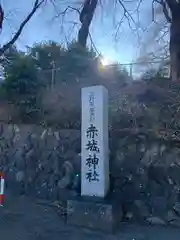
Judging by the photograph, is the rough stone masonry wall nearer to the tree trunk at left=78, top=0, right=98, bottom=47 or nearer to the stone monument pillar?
the stone monument pillar

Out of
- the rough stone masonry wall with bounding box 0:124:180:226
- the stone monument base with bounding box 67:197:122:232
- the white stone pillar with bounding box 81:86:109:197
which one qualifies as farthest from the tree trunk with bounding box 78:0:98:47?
the stone monument base with bounding box 67:197:122:232

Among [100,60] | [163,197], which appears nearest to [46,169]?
[163,197]

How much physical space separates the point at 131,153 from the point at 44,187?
2450 millimetres

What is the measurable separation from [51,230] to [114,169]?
2.08m

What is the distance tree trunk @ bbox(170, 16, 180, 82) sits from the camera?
41.3ft

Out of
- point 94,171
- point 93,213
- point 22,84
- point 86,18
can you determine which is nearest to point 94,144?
point 94,171

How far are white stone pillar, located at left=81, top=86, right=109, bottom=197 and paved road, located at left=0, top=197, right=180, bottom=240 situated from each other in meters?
0.81

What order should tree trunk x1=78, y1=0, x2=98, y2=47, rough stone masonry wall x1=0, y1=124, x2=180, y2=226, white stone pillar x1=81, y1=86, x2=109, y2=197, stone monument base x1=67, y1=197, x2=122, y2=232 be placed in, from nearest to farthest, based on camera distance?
stone monument base x1=67, y1=197, x2=122, y2=232 → white stone pillar x1=81, y1=86, x2=109, y2=197 → rough stone masonry wall x1=0, y1=124, x2=180, y2=226 → tree trunk x1=78, y1=0, x2=98, y2=47

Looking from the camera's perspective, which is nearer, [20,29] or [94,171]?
[94,171]

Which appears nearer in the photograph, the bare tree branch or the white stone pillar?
the white stone pillar

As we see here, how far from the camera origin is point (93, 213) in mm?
6617

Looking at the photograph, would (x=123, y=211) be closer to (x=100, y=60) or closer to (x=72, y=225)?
(x=72, y=225)

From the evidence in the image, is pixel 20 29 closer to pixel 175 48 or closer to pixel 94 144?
pixel 175 48

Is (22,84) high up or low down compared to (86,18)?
down
